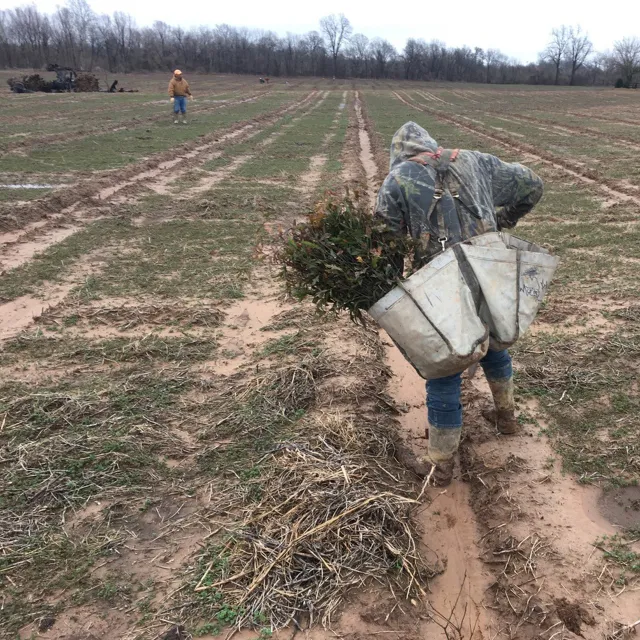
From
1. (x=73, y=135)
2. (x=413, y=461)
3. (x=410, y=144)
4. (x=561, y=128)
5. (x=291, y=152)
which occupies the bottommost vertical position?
(x=413, y=461)

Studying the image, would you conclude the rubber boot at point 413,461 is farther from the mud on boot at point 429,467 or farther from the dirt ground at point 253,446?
the dirt ground at point 253,446

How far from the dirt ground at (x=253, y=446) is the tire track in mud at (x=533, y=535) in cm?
1

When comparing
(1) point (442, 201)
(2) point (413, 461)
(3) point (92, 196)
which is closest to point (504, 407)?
(2) point (413, 461)

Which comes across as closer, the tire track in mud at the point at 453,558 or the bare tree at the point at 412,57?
the tire track in mud at the point at 453,558

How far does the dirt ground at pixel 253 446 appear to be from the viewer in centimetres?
241

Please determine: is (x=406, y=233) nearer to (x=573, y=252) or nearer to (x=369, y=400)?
(x=369, y=400)

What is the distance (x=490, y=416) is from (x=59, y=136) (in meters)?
16.6

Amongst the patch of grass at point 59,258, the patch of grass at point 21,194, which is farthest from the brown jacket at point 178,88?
the patch of grass at point 59,258

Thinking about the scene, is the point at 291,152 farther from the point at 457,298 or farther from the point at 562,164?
the point at 457,298

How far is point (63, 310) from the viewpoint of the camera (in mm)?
5348

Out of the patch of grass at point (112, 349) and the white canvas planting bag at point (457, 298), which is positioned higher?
the white canvas planting bag at point (457, 298)

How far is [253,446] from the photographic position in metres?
3.41

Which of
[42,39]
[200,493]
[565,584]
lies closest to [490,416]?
[565,584]

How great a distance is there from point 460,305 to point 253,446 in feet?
5.22
